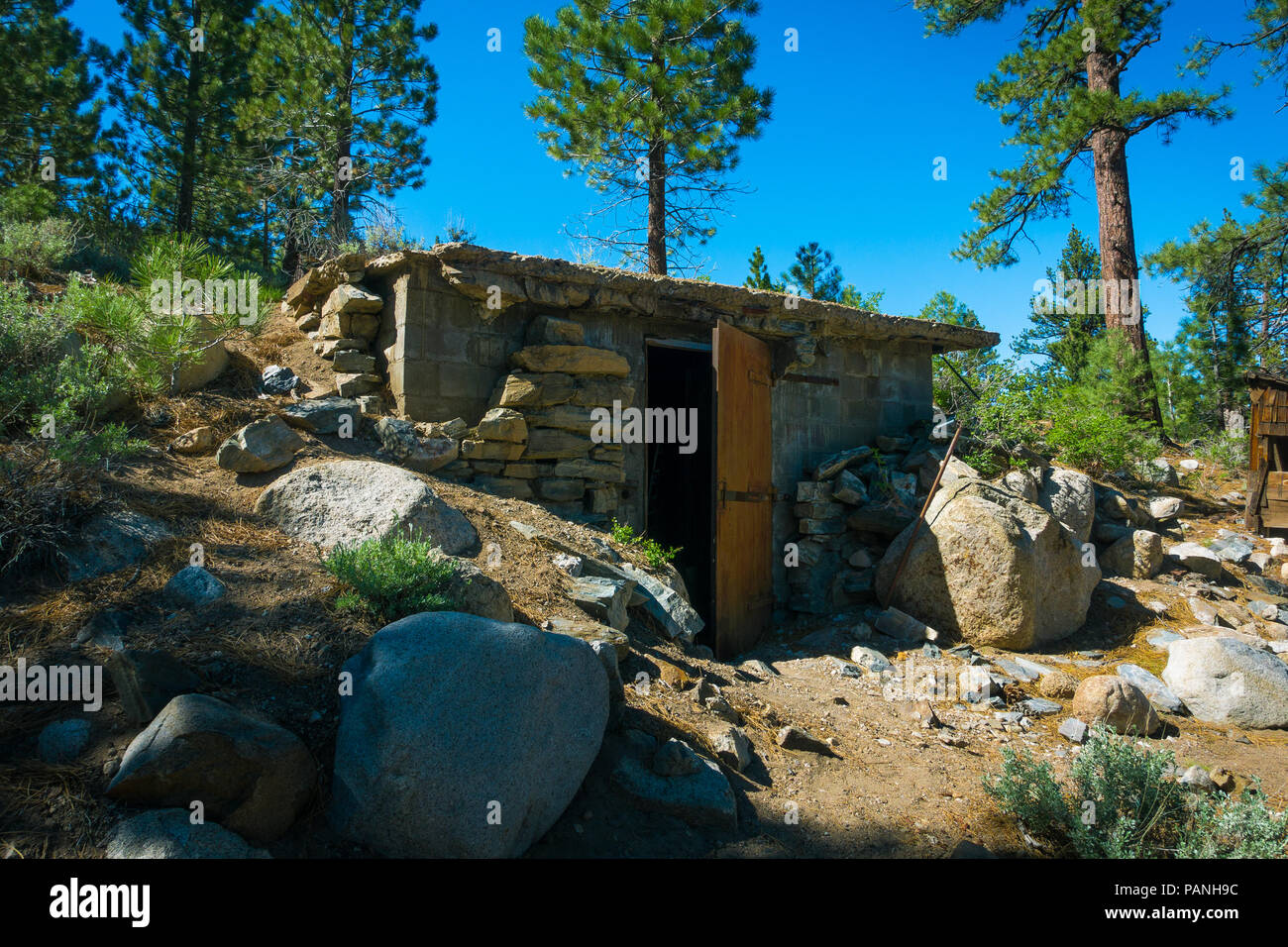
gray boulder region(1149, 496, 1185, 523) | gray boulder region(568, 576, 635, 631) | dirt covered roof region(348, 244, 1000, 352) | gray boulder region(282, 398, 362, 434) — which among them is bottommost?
gray boulder region(568, 576, 635, 631)

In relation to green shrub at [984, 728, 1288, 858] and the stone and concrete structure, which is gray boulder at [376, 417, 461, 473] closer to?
the stone and concrete structure

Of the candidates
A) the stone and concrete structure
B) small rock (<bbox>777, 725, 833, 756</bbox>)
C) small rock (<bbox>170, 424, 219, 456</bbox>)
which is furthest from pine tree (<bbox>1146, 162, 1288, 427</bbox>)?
small rock (<bbox>170, 424, 219, 456</bbox>)

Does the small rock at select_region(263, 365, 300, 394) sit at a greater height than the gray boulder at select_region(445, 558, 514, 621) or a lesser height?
greater

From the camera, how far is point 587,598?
15.2 ft

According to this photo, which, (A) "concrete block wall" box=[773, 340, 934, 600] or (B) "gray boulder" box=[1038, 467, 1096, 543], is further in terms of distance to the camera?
(A) "concrete block wall" box=[773, 340, 934, 600]

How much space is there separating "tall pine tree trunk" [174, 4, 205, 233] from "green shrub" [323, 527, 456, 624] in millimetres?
11079

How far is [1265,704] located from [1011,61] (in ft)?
33.1

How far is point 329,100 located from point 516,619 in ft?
35.1

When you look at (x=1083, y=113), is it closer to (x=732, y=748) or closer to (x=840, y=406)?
(x=840, y=406)

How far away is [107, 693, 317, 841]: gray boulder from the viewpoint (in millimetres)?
2379

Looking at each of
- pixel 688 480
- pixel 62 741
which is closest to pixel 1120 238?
pixel 688 480

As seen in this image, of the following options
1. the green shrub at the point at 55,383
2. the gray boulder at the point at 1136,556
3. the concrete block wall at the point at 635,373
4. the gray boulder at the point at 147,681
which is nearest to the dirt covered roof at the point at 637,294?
the concrete block wall at the point at 635,373

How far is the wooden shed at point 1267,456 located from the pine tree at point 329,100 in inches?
465

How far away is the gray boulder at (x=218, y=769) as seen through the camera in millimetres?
2379
